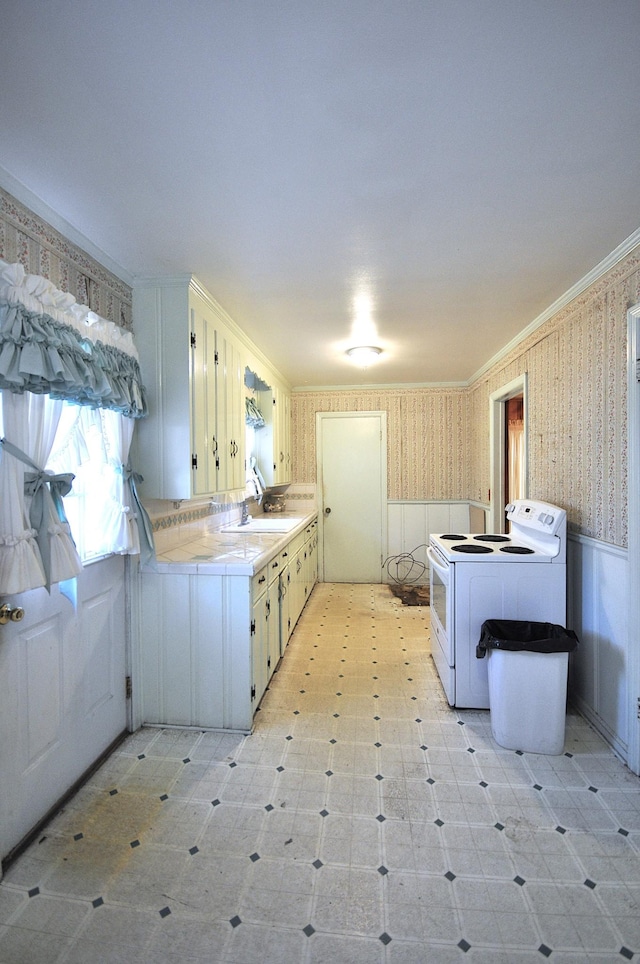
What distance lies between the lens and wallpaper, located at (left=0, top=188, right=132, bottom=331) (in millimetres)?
1527

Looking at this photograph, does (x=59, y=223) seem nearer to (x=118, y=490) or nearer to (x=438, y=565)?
(x=118, y=490)

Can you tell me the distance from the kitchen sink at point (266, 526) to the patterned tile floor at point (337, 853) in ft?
4.91

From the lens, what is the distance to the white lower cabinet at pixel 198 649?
2.23 metres

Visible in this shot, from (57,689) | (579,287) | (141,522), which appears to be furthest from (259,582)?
(579,287)

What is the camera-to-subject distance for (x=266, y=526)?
3732 mm

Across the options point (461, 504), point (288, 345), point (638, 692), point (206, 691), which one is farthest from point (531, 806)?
point (461, 504)

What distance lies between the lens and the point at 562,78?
3.67 feet

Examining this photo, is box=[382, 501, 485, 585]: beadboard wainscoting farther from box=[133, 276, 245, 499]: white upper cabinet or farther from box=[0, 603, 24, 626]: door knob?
box=[0, 603, 24, 626]: door knob

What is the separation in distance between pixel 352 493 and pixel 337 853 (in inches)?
153

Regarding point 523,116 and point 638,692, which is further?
point 638,692

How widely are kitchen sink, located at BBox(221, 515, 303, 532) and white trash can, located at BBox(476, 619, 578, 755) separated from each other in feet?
6.02

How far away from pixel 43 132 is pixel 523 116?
1409mm

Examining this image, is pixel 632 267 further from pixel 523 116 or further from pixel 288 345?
pixel 288 345

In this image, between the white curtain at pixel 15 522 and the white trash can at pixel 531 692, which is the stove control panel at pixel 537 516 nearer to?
the white trash can at pixel 531 692
